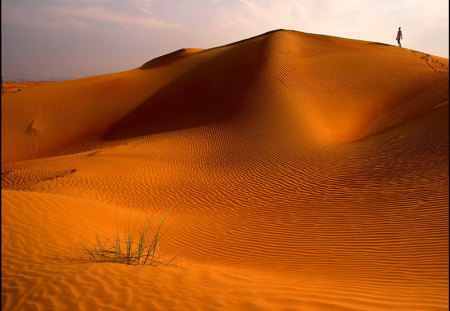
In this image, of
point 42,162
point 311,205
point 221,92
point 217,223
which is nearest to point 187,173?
point 217,223

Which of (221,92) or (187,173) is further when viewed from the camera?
(221,92)

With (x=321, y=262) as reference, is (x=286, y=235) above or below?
above

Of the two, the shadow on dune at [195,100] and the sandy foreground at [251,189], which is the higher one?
the shadow on dune at [195,100]

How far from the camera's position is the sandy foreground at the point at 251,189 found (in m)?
3.77

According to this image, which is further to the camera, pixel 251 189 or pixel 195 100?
pixel 195 100

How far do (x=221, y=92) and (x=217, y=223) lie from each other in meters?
17.1

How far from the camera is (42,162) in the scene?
15.3m

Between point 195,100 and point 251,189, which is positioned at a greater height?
point 195,100

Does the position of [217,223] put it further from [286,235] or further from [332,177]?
[332,177]

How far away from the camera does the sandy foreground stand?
3771mm

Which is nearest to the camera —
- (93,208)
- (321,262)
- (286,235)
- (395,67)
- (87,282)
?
(87,282)

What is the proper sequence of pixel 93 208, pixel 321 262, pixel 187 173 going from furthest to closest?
1. pixel 187 173
2. pixel 93 208
3. pixel 321 262

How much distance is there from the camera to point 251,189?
10.4 metres

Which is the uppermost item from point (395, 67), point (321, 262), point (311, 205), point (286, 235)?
point (395, 67)
